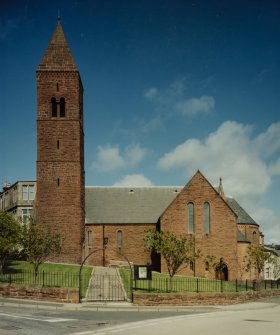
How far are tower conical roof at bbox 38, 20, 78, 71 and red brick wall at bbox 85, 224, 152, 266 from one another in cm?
1763

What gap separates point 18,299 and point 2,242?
18.0 feet

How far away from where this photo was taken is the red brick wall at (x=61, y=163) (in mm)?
49531

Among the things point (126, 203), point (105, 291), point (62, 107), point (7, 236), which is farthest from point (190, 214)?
point (7, 236)

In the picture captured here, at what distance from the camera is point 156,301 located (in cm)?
2816

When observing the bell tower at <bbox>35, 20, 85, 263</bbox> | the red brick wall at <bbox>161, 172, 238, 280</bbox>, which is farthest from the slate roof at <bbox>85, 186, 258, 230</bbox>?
the bell tower at <bbox>35, 20, 85, 263</bbox>

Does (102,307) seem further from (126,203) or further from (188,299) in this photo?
(126,203)

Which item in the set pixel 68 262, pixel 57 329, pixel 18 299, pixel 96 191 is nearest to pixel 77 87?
pixel 96 191

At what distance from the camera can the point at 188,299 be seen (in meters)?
28.8

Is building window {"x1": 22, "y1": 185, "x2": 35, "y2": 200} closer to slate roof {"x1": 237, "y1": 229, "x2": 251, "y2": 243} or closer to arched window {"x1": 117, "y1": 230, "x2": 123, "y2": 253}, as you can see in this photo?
arched window {"x1": 117, "y1": 230, "x2": 123, "y2": 253}

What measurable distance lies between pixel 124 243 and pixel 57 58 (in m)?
21.5

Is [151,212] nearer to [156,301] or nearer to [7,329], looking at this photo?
[156,301]

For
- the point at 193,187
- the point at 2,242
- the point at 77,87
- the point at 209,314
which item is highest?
the point at 77,87

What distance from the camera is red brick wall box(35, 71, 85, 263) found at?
49531 millimetres

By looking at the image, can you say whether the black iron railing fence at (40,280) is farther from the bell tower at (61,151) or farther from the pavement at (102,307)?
the bell tower at (61,151)
